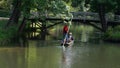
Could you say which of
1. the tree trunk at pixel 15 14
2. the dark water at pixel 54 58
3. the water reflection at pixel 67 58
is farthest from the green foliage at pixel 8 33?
the water reflection at pixel 67 58

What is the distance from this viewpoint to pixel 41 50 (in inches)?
1267

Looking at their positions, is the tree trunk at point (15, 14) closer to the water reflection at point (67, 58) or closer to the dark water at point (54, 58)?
the dark water at point (54, 58)

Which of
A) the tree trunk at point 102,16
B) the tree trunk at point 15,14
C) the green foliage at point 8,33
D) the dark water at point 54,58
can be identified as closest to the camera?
the dark water at point 54,58

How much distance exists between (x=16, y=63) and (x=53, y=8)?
11.5 meters

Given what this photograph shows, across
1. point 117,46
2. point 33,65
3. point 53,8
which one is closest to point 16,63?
point 33,65

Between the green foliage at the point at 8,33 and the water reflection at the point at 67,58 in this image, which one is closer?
the water reflection at the point at 67,58

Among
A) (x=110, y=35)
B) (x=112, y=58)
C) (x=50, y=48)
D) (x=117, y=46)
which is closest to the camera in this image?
(x=112, y=58)

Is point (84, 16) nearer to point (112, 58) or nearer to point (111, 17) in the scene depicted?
point (111, 17)

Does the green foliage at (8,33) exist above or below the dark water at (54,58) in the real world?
above

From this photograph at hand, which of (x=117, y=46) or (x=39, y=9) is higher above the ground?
(x=39, y=9)

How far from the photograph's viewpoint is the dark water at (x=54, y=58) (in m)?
24.4

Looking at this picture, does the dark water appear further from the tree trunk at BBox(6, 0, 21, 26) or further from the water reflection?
the tree trunk at BBox(6, 0, 21, 26)

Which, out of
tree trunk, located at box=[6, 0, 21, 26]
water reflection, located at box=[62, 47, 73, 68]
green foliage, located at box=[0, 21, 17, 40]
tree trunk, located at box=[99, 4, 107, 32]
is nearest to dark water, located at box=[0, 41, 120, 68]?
water reflection, located at box=[62, 47, 73, 68]

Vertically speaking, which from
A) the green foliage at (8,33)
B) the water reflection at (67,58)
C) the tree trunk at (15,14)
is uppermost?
the tree trunk at (15,14)
